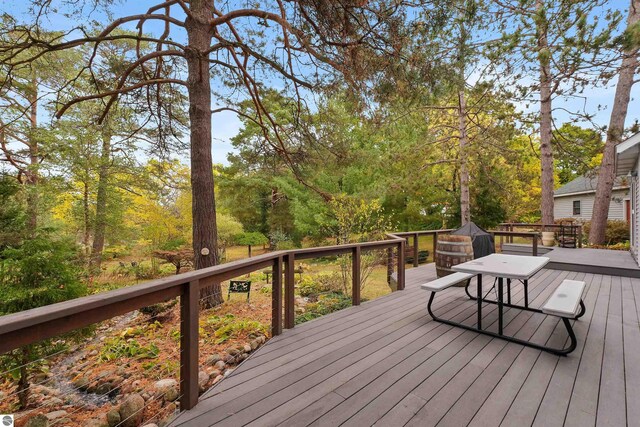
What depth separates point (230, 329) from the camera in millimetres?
3693

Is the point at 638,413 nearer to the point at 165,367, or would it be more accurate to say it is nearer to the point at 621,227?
the point at 165,367

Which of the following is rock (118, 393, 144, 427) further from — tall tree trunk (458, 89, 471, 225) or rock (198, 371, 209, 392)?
tall tree trunk (458, 89, 471, 225)

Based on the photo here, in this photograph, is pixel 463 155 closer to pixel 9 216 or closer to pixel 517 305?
pixel 517 305

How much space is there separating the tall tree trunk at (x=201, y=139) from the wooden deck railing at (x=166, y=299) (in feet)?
8.41

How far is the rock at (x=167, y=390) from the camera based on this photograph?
2170 millimetres

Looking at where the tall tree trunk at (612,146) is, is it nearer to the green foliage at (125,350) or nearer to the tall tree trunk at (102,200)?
the green foliage at (125,350)

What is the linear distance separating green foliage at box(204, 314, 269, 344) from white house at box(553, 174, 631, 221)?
670 inches

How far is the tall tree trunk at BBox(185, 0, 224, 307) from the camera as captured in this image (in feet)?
15.2

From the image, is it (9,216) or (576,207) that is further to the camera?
(576,207)

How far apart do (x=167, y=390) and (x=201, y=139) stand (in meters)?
3.80

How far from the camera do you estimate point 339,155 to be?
20.5 ft

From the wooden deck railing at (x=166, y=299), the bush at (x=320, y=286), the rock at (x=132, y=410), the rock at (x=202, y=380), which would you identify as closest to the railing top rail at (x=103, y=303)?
the wooden deck railing at (x=166, y=299)

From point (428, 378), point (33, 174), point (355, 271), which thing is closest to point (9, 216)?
point (33, 174)

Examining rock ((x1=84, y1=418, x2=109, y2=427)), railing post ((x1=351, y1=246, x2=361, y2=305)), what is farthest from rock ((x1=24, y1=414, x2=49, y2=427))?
railing post ((x1=351, y1=246, x2=361, y2=305))
